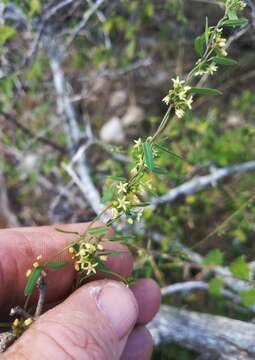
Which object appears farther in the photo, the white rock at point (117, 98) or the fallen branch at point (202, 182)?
the white rock at point (117, 98)

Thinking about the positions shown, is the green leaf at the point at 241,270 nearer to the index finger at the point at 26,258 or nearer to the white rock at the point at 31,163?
the index finger at the point at 26,258

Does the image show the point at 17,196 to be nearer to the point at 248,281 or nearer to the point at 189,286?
the point at 189,286

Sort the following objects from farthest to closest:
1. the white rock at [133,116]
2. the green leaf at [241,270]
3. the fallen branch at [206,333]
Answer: the white rock at [133,116] < the green leaf at [241,270] < the fallen branch at [206,333]

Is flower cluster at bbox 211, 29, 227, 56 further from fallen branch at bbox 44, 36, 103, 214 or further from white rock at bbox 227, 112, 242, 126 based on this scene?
white rock at bbox 227, 112, 242, 126

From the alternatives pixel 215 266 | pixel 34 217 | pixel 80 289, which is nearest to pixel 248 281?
pixel 215 266

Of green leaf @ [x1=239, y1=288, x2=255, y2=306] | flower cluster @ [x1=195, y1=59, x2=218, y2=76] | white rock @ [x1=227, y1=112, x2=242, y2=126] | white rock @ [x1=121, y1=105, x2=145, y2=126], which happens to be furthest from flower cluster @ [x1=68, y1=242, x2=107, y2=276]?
white rock @ [x1=121, y1=105, x2=145, y2=126]

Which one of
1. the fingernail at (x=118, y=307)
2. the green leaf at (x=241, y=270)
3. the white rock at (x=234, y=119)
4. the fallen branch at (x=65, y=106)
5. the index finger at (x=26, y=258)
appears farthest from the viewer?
the white rock at (x=234, y=119)

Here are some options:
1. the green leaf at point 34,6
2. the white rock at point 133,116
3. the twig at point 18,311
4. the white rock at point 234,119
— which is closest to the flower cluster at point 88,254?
the twig at point 18,311
